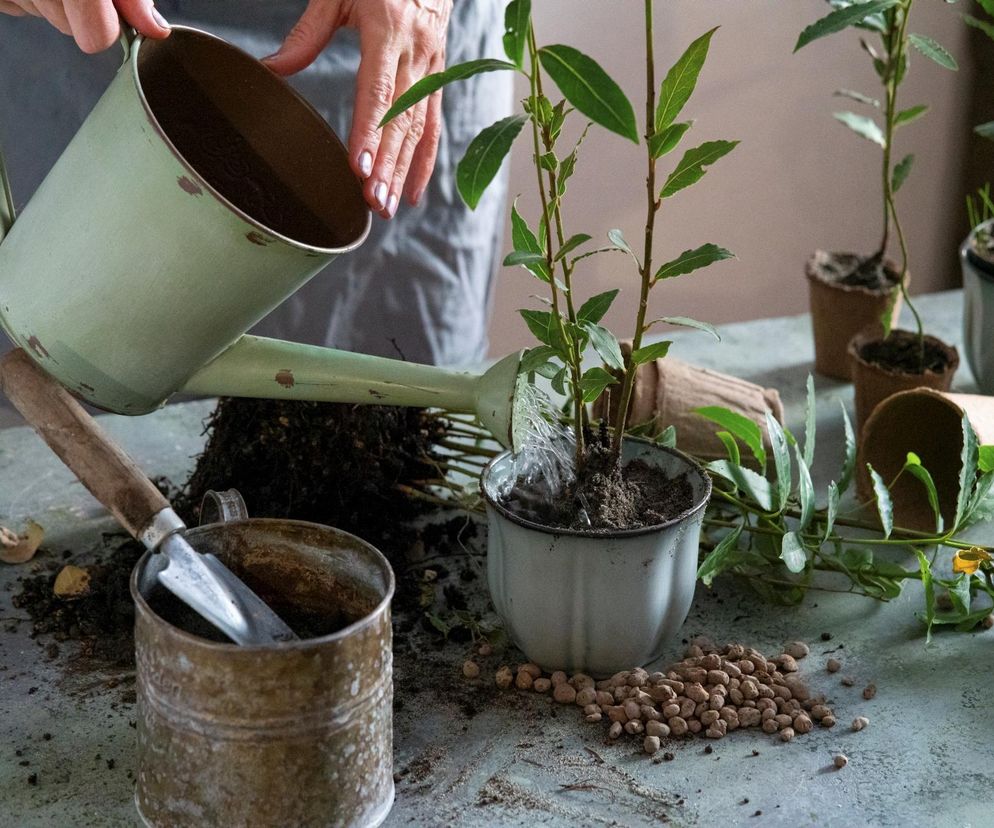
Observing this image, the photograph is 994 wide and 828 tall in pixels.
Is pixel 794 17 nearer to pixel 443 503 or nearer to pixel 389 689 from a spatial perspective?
pixel 443 503

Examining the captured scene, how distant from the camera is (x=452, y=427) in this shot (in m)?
1.12

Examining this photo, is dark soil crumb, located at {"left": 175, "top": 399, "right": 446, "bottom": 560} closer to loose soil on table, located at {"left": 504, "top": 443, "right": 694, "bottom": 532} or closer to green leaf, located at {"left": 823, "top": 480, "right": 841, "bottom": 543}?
loose soil on table, located at {"left": 504, "top": 443, "right": 694, "bottom": 532}

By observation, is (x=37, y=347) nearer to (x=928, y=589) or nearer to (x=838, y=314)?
(x=928, y=589)

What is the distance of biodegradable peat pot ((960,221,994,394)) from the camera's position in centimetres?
126

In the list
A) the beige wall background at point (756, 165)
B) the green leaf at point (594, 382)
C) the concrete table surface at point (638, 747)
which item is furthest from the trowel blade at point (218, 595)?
the beige wall background at point (756, 165)

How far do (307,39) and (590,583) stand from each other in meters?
0.49

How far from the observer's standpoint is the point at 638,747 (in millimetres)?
808

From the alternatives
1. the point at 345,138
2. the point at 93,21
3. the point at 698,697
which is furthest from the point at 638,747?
the point at 345,138

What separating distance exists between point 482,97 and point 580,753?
2.92 feet

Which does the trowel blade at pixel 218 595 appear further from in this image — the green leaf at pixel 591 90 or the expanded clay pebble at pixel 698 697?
the green leaf at pixel 591 90

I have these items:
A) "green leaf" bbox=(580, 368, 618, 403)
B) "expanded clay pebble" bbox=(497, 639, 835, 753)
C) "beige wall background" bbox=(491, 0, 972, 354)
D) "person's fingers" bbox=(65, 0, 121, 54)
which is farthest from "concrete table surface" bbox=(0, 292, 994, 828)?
"beige wall background" bbox=(491, 0, 972, 354)

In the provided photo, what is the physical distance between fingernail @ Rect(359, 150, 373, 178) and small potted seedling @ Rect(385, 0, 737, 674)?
109 millimetres

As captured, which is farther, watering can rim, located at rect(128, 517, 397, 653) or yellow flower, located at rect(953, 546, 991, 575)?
yellow flower, located at rect(953, 546, 991, 575)

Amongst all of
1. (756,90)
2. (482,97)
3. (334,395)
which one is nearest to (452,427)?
(334,395)
